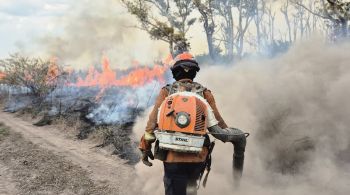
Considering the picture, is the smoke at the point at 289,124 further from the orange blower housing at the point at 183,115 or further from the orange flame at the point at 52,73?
the orange flame at the point at 52,73

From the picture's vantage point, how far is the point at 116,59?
40188mm

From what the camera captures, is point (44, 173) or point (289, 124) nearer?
point (289, 124)

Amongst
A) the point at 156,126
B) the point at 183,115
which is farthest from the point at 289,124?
the point at 183,115

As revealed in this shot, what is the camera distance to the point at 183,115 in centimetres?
385

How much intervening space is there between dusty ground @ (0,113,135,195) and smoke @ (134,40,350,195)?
0.95 metres

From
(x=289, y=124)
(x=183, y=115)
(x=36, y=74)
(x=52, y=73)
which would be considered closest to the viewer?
(x=183, y=115)

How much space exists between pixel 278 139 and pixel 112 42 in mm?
34229

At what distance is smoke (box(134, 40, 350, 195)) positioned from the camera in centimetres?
579

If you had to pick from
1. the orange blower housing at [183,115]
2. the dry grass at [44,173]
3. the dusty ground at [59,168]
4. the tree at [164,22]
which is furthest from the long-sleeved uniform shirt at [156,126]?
the tree at [164,22]

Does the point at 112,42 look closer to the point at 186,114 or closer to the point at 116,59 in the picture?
the point at 116,59

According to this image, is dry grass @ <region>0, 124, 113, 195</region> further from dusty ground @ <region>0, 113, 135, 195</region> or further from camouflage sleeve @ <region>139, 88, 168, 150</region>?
camouflage sleeve @ <region>139, 88, 168, 150</region>

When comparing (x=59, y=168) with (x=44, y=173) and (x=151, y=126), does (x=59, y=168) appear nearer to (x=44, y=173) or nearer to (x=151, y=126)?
(x=44, y=173)

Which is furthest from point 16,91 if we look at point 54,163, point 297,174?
point 297,174

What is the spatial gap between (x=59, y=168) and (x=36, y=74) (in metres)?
14.8
